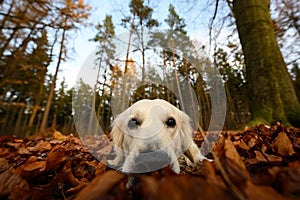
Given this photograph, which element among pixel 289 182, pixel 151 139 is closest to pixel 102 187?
pixel 289 182

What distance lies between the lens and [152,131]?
1.23m

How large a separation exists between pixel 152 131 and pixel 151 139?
0.09 metres

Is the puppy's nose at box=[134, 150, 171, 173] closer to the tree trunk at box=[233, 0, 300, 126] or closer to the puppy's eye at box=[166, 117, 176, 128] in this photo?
the puppy's eye at box=[166, 117, 176, 128]

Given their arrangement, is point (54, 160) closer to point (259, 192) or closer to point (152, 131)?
point (152, 131)

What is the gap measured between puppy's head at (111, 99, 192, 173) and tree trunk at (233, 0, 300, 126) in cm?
272

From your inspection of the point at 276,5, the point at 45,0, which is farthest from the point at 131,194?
the point at 276,5

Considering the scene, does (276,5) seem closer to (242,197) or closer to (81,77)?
(81,77)

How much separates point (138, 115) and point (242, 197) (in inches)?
39.6

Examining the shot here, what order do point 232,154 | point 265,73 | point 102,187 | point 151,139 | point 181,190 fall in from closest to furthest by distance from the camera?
point 181,190 → point 102,187 → point 232,154 → point 151,139 → point 265,73

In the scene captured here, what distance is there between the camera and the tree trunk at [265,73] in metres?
3.62

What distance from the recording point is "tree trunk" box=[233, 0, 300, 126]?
3.62 m

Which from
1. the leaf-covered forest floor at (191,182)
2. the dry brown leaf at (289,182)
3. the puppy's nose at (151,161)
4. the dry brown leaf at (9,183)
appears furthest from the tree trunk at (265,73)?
the dry brown leaf at (9,183)

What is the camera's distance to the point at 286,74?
382 cm

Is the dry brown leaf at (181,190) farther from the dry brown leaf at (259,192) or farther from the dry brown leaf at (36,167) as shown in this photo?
the dry brown leaf at (36,167)
